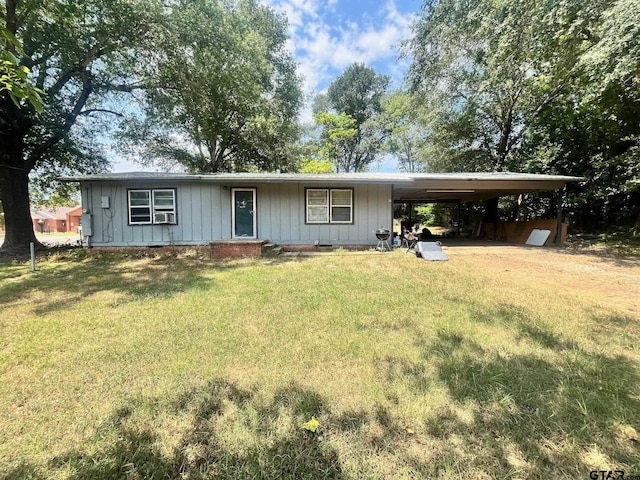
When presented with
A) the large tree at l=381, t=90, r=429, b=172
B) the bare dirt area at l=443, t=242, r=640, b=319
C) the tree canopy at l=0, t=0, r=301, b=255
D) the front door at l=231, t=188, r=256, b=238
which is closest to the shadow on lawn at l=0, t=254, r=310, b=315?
the front door at l=231, t=188, r=256, b=238

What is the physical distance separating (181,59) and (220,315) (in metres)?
10.0

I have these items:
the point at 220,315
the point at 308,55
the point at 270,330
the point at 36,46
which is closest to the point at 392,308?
the point at 270,330

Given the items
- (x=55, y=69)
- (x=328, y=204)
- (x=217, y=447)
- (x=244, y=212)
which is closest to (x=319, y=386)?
(x=217, y=447)

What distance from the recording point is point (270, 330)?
3.21 m

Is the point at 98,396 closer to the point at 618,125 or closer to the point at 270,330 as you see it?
the point at 270,330

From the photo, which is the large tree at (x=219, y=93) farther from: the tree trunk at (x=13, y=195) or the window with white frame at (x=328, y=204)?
the window with white frame at (x=328, y=204)

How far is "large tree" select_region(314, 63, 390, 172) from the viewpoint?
26094 millimetres

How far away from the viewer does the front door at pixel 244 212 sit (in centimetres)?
923

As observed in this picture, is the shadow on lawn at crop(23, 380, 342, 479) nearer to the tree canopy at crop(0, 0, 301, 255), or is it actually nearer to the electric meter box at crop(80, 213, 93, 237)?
the tree canopy at crop(0, 0, 301, 255)

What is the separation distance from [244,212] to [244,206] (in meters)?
0.19

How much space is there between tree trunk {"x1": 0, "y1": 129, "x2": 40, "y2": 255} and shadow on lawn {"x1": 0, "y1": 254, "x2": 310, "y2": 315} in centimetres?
352

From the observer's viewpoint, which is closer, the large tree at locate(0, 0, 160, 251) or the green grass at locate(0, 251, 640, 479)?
the green grass at locate(0, 251, 640, 479)

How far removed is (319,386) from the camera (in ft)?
7.23

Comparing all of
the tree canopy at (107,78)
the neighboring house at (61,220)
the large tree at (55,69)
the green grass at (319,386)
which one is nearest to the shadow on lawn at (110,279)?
the green grass at (319,386)
